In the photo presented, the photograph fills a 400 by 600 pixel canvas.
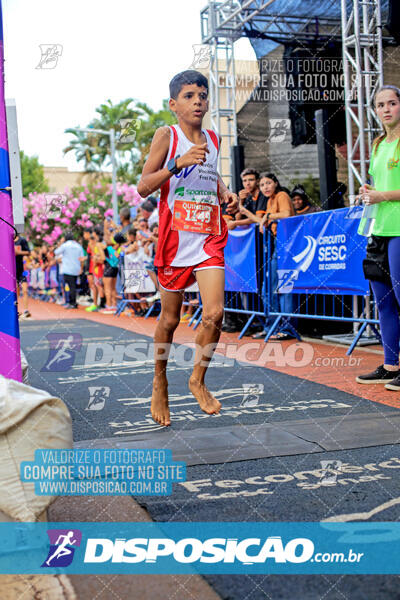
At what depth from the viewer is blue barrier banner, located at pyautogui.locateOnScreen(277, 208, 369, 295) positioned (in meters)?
6.74

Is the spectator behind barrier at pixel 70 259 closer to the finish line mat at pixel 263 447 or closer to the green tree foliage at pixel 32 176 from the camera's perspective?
the finish line mat at pixel 263 447

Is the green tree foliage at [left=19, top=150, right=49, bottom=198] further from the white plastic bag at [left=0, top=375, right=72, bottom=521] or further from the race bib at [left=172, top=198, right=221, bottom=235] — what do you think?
the white plastic bag at [left=0, top=375, right=72, bottom=521]

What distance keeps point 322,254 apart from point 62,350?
334 cm

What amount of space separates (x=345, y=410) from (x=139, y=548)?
2.33 meters

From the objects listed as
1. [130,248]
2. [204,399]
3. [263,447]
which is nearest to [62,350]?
[204,399]

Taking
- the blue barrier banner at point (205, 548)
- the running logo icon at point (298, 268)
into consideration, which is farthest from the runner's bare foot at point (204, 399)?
the running logo icon at point (298, 268)

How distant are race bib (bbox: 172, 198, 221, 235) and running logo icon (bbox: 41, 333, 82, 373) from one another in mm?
2971

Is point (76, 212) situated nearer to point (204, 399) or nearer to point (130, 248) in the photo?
point (130, 248)

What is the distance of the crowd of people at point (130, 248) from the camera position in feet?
28.3

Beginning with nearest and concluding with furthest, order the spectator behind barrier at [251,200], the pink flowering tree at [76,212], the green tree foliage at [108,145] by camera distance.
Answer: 1. the spectator behind barrier at [251,200]
2. the pink flowering tree at [76,212]
3. the green tree foliage at [108,145]

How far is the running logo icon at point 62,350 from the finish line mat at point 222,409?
0.07 ft

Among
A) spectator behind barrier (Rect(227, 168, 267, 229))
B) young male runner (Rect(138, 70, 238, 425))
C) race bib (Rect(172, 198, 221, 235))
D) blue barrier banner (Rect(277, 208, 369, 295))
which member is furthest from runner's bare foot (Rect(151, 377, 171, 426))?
spectator behind barrier (Rect(227, 168, 267, 229))

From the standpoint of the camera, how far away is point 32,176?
51.3m

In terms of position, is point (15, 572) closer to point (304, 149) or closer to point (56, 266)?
point (304, 149)
